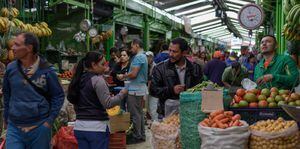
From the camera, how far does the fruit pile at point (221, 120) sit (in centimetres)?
374

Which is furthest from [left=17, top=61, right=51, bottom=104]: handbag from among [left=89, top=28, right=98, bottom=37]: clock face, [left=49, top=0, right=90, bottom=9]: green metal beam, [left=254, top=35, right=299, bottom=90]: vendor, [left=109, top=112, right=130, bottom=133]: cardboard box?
[left=89, top=28, right=98, bottom=37]: clock face

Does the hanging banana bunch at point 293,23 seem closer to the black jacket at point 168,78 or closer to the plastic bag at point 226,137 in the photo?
the black jacket at point 168,78

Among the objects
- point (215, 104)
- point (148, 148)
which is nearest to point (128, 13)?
point (148, 148)

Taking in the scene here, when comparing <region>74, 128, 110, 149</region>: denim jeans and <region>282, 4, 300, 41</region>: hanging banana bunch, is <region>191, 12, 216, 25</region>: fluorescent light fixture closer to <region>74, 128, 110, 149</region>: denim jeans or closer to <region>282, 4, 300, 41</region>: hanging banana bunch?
<region>282, 4, 300, 41</region>: hanging banana bunch

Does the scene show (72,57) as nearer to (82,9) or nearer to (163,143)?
(82,9)

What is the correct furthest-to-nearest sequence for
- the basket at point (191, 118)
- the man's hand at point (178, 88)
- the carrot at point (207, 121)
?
the man's hand at point (178, 88), the basket at point (191, 118), the carrot at point (207, 121)

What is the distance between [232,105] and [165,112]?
0.88 m

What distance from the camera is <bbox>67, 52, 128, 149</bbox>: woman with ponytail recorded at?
425cm

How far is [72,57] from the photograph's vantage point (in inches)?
453

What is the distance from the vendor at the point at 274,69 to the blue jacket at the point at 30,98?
217cm

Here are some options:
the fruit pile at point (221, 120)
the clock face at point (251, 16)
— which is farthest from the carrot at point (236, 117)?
the clock face at point (251, 16)

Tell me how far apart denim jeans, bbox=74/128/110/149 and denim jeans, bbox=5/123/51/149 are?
0.42 meters

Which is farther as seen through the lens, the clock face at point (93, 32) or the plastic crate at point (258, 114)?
the clock face at point (93, 32)

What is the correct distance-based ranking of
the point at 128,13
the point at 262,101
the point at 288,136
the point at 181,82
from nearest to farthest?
the point at 288,136
the point at 262,101
the point at 181,82
the point at 128,13
